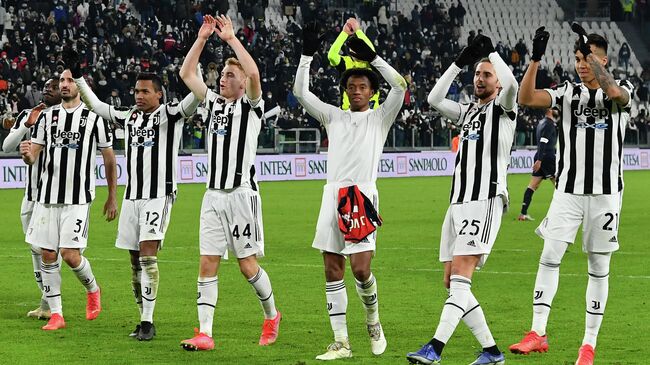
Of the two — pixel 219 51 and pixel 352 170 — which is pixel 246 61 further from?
pixel 219 51

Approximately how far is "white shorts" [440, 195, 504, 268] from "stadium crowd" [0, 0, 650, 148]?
21.5m

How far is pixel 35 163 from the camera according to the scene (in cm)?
1115

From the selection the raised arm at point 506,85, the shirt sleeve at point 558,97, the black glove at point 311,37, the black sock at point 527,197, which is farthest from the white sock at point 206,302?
the black sock at point 527,197

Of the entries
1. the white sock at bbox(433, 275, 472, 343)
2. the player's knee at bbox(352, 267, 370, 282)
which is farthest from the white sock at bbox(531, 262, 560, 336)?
the player's knee at bbox(352, 267, 370, 282)

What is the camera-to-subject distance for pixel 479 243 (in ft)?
27.3

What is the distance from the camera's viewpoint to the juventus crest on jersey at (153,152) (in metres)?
9.98

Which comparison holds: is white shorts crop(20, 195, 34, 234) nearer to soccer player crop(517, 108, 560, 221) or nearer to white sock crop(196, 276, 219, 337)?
white sock crop(196, 276, 219, 337)

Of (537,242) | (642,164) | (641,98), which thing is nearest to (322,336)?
(537,242)

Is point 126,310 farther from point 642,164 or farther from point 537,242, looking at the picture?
point 642,164

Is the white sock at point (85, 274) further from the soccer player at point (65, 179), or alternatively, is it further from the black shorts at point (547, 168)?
the black shorts at point (547, 168)

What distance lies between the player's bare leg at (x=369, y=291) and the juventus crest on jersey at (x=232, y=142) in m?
1.27

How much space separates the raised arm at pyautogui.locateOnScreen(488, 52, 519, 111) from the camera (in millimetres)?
8375

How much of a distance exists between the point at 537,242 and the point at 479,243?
9916mm

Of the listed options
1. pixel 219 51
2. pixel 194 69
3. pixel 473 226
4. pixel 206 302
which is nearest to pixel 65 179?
pixel 194 69
